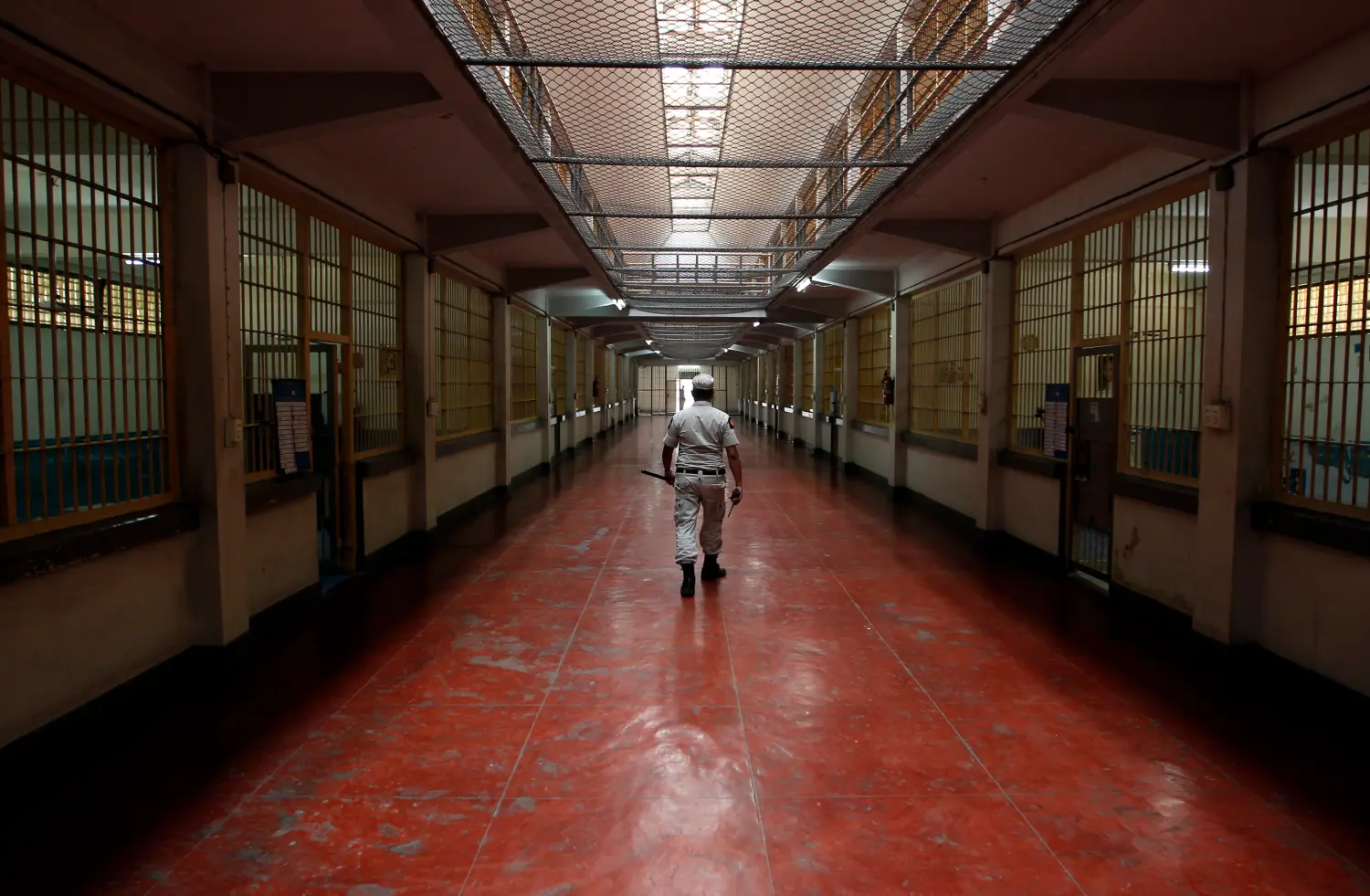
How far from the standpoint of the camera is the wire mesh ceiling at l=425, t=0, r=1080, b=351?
13.1ft

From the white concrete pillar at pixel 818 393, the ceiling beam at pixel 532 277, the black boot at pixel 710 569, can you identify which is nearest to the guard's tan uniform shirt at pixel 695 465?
the black boot at pixel 710 569

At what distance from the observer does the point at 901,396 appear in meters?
11.6

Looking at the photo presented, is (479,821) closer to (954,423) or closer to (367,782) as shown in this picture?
(367,782)

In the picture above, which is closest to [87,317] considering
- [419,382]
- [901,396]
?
[419,382]

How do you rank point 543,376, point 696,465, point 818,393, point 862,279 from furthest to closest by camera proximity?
1. point 818,393
2. point 543,376
3. point 862,279
4. point 696,465

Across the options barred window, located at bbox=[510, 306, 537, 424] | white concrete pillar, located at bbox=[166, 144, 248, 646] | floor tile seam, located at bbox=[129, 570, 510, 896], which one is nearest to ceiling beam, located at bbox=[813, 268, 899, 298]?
barred window, located at bbox=[510, 306, 537, 424]

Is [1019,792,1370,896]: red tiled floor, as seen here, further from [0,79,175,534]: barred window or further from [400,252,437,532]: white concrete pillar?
[400,252,437,532]: white concrete pillar

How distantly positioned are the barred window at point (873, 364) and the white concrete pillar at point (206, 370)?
962 centimetres

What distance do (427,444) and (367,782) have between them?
17.8 feet

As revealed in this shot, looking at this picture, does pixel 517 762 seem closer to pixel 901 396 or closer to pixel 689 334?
pixel 901 396

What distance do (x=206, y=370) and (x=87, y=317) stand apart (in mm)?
642

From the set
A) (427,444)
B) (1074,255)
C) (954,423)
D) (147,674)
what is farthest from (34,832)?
(954,423)

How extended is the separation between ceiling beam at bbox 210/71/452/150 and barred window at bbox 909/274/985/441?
5919 millimetres

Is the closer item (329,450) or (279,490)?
(279,490)
